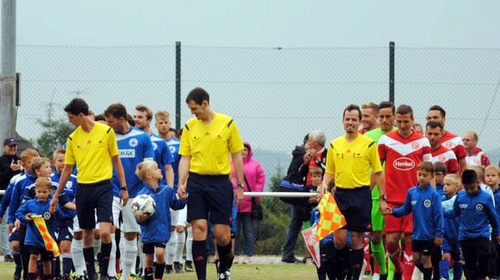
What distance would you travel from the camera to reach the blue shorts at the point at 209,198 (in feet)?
43.8

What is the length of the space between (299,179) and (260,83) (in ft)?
5.39

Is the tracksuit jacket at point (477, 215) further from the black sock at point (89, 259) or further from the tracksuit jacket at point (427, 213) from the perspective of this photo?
the black sock at point (89, 259)

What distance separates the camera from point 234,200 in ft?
45.9

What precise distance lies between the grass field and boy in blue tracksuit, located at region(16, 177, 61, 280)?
1.84m

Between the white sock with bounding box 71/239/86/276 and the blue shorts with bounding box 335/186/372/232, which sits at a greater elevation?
the blue shorts with bounding box 335/186/372/232

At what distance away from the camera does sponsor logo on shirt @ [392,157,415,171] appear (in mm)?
14547

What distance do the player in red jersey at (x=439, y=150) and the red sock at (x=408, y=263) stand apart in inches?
43.2

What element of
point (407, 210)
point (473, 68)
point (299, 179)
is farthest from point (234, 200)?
point (473, 68)

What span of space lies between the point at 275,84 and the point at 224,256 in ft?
20.6

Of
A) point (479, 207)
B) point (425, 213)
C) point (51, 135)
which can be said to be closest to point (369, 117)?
point (425, 213)

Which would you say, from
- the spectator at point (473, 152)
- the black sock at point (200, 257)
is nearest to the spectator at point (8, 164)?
the black sock at point (200, 257)

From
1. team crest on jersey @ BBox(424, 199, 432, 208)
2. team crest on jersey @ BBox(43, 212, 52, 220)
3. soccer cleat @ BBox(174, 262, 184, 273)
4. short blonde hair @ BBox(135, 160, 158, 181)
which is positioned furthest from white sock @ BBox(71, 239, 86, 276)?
team crest on jersey @ BBox(424, 199, 432, 208)

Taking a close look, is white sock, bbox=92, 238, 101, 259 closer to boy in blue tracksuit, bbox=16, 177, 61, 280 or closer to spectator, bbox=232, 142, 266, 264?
boy in blue tracksuit, bbox=16, 177, 61, 280

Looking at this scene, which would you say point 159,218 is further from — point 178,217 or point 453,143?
point 453,143
